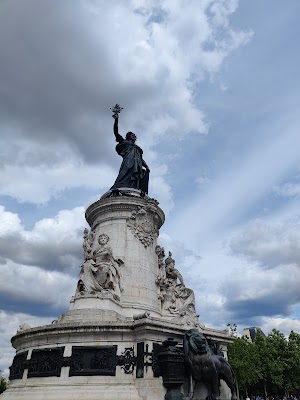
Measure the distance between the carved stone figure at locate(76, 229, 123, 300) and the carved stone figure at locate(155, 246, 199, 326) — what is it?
2813 millimetres

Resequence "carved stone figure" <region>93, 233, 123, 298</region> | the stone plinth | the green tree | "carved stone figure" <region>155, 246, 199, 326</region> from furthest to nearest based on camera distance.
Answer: the green tree, "carved stone figure" <region>155, 246, 199, 326</region>, "carved stone figure" <region>93, 233, 123, 298</region>, the stone plinth

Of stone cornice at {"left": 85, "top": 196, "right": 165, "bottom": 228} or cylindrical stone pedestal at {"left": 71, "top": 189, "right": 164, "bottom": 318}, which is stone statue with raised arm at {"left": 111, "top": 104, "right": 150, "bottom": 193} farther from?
cylindrical stone pedestal at {"left": 71, "top": 189, "right": 164, "bottom": 318}

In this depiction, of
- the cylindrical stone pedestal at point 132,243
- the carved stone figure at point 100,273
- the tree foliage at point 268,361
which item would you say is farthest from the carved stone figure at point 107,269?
the tree foliage at point 268,361

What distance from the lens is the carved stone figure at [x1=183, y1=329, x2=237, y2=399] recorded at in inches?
440

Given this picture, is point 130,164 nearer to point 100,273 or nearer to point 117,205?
point 117,205

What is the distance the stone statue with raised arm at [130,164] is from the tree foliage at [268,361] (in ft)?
76.4

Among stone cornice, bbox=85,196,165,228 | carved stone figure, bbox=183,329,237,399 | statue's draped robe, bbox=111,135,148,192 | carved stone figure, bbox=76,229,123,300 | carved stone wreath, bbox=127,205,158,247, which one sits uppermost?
statue's draped robe, bbox=111,135,148,192

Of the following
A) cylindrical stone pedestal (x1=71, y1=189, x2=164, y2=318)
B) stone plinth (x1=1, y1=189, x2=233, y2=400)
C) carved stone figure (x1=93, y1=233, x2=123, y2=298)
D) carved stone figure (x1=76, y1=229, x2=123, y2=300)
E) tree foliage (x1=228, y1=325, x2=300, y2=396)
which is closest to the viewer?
stone plinth (x1=1, y1=189, x2=233, y2=400)

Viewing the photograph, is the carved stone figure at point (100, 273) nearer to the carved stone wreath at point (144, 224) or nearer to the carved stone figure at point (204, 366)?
the carved stone wreath at point (144, 224)

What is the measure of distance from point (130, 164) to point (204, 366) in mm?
12717

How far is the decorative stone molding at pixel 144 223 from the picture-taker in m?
17.1

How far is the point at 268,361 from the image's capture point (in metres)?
39.7

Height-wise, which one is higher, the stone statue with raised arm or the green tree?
the stone statue with raised arm

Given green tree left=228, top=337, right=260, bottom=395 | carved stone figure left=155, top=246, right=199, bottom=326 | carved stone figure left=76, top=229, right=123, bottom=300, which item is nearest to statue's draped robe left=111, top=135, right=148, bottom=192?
carved stone figure left=155, top=246, right=199, bottom=326
